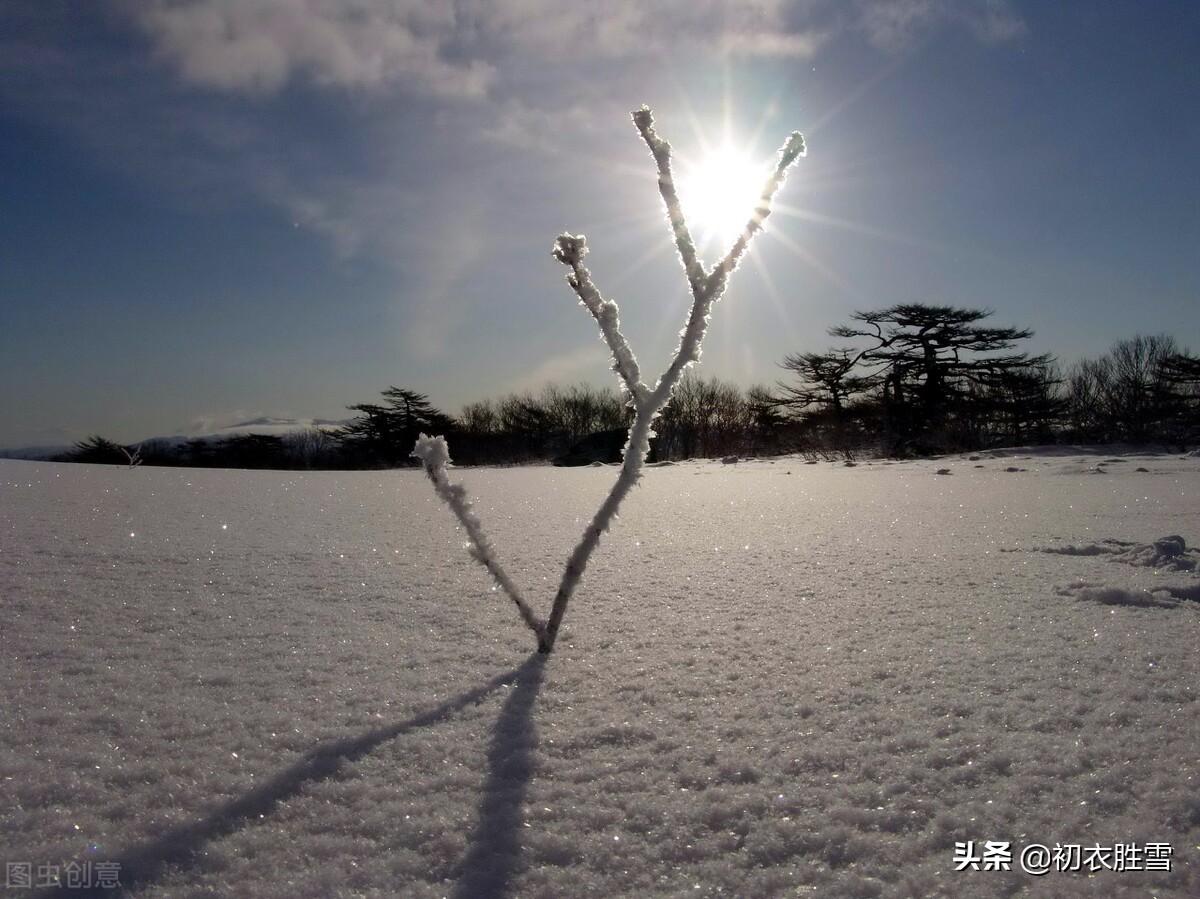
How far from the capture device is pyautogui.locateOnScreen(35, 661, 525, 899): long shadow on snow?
593 millimetres

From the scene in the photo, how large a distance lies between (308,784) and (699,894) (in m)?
0.43

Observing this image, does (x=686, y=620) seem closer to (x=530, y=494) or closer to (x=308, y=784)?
(x=308, y=784)

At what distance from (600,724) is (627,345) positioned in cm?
59

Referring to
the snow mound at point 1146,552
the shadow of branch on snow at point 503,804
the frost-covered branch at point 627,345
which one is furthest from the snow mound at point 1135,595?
the shadow of branch on snow at point 503,804

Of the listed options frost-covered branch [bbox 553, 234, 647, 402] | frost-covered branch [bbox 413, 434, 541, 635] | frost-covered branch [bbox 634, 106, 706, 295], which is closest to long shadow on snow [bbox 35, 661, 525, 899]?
frost-covered branch [bbox 413, 434, 541, 635]

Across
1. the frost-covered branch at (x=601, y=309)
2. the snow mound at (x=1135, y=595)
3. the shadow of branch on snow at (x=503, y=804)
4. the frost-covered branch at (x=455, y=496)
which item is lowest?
the shadow of branch on snow at (x=503, y=804)

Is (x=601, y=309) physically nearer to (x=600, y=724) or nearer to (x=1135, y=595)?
(x=600, y=724)

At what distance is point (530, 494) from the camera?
4.78 m

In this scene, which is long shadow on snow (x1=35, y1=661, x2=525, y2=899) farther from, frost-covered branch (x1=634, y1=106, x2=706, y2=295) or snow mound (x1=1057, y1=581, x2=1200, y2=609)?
snow mound (x1=1057, y1=581, x2=1200, y2=609)

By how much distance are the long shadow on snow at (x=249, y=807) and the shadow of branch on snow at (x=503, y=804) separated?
12 millimetres

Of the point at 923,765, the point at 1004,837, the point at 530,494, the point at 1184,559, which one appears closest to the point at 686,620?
the point at 923,765

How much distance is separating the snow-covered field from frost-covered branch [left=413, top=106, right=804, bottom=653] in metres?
0.21

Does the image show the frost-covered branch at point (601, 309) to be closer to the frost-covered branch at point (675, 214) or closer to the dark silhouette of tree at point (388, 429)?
the frost-covered branch at point (675, 214)

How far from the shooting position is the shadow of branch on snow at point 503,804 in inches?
23.7
